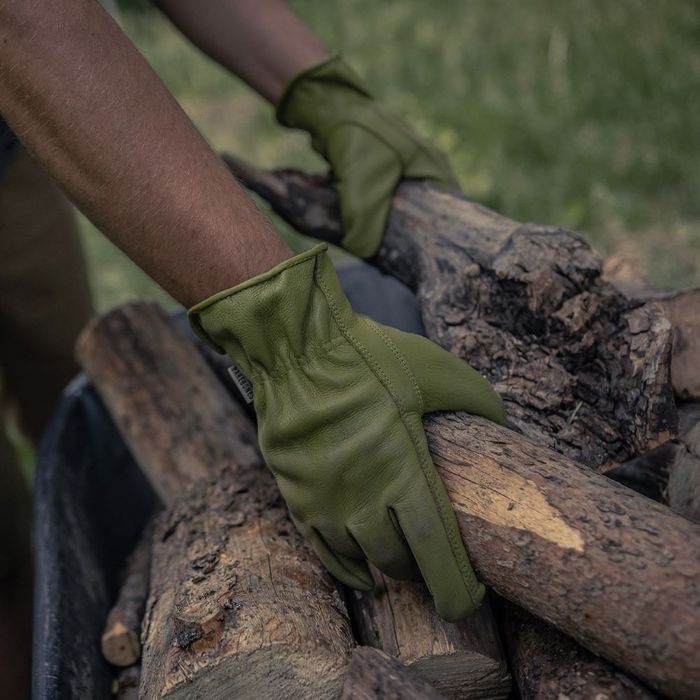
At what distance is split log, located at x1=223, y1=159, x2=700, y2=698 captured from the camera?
3.63 ft

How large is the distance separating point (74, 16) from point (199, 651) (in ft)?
3.20

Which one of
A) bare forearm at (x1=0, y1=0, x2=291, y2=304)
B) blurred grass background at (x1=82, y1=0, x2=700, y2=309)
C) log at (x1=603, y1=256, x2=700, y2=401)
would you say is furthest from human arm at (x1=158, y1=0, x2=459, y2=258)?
blurred grass background at (x1=82, y1=0, x2=700, y2=309)

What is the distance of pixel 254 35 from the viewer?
83.3 inches

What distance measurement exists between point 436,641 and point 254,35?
5.16ft

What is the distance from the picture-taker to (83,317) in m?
2.77

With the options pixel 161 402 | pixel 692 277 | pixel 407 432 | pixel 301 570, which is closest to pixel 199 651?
pixel 301 570

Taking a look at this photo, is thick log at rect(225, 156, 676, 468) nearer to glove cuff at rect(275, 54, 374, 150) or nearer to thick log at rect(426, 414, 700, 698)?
thick log at rect(426, 414, 700, 698)

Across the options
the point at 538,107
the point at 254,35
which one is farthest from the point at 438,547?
the point at 538,107

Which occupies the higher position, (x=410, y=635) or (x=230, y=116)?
(x=230, y=116)

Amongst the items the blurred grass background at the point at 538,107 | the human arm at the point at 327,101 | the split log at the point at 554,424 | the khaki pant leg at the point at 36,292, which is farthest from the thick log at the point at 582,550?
the blurred grass background at the point at 538,107

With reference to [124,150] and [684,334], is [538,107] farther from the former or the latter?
[124,150]

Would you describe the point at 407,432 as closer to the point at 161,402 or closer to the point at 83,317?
the point at 161,402

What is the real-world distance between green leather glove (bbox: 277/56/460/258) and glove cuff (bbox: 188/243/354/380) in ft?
2.49

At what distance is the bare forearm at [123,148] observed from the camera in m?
1.20
